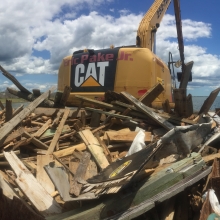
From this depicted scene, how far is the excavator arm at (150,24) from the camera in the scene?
10820 mm

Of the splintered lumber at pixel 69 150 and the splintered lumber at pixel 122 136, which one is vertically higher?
the splintered lumber at pixel 122 136

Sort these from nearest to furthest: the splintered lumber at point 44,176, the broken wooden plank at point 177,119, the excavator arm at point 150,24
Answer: the splintered lumber at point 44,176 → the broken wooden plank at point 177,119 → the excavator arm at point 150,24

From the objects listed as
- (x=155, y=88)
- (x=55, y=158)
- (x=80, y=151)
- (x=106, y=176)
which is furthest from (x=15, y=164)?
(x=155, y=88)

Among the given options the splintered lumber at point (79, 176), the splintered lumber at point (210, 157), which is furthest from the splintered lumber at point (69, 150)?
the splintered lumber at point (210, 157)

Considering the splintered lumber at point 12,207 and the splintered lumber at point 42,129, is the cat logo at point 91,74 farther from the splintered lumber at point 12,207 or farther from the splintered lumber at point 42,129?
the splintered lumber at point 12,207

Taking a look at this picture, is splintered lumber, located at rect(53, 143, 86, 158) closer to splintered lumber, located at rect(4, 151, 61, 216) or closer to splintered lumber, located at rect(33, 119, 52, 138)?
splintered lumber, located at rect(33, 119, 52, 138)

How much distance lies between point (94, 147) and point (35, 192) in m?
1.45

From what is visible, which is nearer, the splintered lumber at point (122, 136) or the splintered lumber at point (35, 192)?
the splintered lumber at point (35, 192)

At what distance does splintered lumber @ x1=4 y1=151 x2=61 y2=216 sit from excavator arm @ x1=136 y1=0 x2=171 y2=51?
7356 mm

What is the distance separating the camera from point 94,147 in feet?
17.3

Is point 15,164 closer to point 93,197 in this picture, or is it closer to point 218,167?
point 93,197

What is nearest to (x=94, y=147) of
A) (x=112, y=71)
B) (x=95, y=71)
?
(x=112, y=71)

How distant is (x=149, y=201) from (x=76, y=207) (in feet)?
2.99

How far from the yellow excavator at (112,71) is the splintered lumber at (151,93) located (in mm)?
1013
